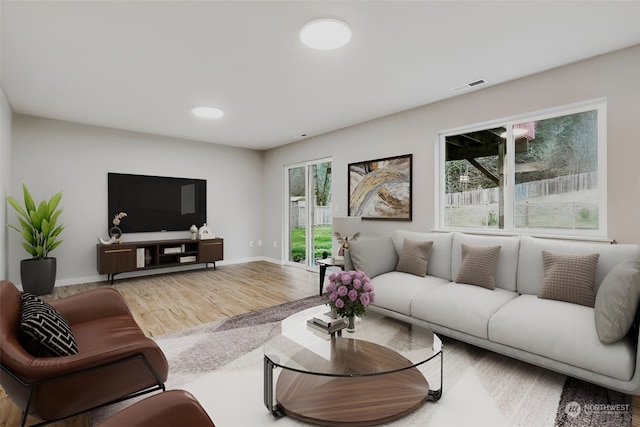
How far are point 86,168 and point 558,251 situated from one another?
6.27m

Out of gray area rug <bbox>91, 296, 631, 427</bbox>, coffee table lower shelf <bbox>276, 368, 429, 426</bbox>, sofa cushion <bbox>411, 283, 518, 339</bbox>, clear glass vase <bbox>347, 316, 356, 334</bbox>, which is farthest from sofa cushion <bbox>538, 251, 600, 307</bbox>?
clear glass vase <bbox>347, 316, 356, 334</bbox>

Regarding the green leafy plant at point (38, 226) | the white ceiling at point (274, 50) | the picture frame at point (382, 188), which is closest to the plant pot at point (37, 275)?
the green leafy plant at point (38, 226)

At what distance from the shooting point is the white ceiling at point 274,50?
84.0 inches

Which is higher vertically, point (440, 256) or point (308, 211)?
point (308, 211)

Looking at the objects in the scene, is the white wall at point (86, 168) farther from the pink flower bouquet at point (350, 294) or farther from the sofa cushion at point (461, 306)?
the sofa cushion at point (461, 306)

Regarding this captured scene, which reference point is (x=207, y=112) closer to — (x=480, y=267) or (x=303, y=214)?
(x=303, y=214)

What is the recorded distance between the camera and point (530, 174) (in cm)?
329

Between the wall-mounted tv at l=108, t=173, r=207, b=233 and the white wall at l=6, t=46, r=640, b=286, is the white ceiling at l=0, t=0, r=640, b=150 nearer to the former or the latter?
the white wall at l=6, t=46, r=640, b=286

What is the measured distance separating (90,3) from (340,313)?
265cm

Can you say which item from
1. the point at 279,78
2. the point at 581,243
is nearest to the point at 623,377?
the point at 581,243

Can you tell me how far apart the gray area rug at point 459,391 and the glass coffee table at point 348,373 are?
0.10 metres

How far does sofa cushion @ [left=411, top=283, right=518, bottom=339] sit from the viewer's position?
7.90 ft

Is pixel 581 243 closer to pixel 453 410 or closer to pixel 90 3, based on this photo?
pixel 453 410

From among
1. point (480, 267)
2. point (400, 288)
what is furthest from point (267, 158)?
point (480, 267)
